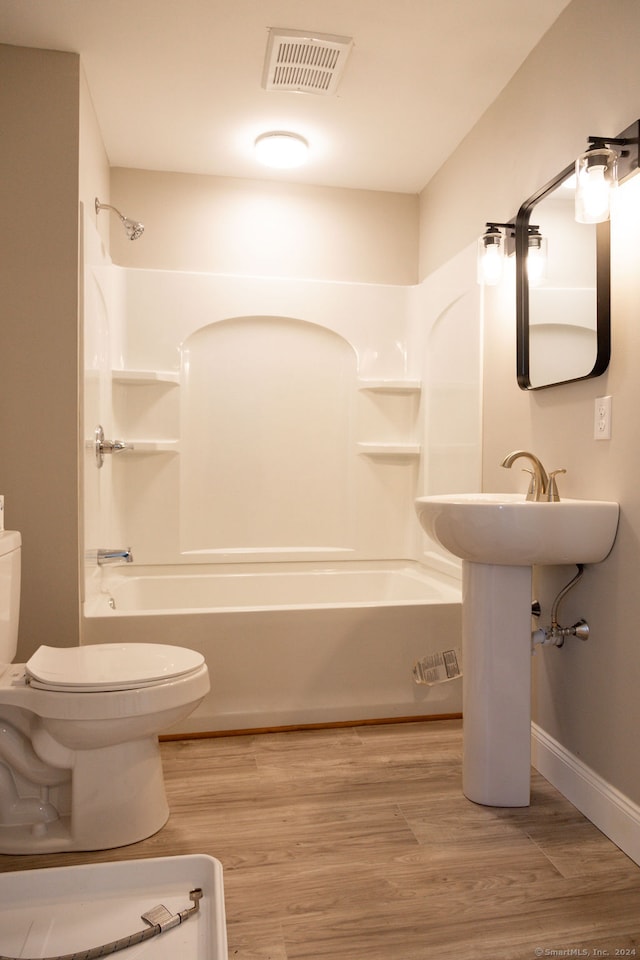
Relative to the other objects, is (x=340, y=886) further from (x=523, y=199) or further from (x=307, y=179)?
(x=307, y=179)

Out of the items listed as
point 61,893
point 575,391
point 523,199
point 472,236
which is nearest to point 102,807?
point 61,893

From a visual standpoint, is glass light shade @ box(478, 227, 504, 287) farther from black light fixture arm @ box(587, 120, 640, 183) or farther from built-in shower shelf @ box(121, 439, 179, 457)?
built-in shower shelf @ box(121, 439, 179, 457)

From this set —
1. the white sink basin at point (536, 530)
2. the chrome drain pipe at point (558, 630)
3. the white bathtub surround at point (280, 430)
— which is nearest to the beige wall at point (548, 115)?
the white bathtub surround at point (280, 430)

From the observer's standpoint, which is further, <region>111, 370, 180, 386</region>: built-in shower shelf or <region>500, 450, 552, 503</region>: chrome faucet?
<region>111, 370, 180, 386</region>: built-in shower shelf

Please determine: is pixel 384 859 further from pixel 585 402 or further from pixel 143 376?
pixel 143 376

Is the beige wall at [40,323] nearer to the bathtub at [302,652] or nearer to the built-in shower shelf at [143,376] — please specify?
the bathtub at [302,652]

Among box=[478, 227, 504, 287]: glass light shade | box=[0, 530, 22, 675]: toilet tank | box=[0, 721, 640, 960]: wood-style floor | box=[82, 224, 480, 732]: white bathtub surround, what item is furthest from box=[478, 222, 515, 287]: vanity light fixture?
box=[0, 530, 22, 675]: toilet tank

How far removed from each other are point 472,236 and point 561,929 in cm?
245

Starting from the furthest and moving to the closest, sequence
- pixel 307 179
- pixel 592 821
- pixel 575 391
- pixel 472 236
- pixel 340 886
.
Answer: pixel 307 179, pixel 472 236, pixel 575 391, pixel 592 821, pixel 340 886

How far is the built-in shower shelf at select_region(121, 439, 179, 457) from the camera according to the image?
333 cm

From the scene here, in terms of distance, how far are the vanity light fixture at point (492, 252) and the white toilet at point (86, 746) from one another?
1.61 metres

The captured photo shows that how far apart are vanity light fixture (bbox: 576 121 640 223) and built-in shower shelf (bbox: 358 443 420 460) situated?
6.05ft

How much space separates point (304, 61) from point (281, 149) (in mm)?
618

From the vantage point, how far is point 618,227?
1.88 meters
